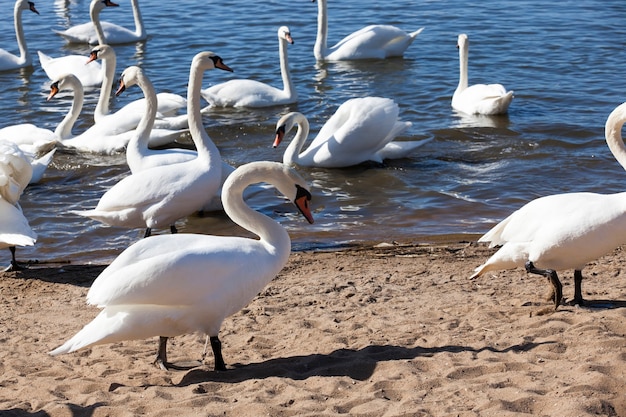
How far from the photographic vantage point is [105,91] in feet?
38.6

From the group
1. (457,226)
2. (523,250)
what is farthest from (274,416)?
(457,226)

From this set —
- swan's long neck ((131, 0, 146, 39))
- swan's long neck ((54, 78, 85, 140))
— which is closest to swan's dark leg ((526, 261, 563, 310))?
swan's long neck ((54, 78, 85, 140))

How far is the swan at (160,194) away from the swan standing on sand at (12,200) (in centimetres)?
55

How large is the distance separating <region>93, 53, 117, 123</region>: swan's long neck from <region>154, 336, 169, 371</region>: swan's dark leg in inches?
266

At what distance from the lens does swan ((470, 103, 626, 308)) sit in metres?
5.50

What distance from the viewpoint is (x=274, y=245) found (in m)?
5.29

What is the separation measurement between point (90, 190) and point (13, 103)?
14.4 ft

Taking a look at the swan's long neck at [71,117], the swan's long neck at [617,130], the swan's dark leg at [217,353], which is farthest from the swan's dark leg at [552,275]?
the swan's long neck at [71,117]

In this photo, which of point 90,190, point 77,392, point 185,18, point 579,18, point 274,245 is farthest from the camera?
point 185,18

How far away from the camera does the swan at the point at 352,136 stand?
10148 mm

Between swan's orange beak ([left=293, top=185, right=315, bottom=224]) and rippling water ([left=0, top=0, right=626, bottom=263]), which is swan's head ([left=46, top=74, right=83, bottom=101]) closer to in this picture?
rippling water ([left=0, top=0, right=626, bottom=263])

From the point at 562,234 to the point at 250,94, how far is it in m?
7.69

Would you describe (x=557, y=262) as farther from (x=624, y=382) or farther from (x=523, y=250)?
(x=624, y=382)

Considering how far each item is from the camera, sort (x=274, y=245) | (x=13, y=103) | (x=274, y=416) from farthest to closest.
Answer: (x=13, y=103), (x=274, y=245), (x=274, y=416)
